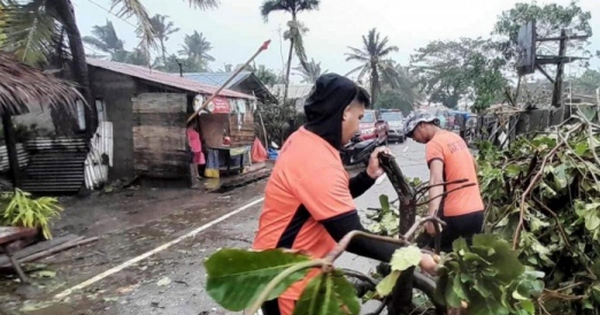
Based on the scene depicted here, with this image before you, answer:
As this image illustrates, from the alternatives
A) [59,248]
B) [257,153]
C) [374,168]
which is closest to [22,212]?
[59,248]

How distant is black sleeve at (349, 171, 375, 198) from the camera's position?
1.92 metres

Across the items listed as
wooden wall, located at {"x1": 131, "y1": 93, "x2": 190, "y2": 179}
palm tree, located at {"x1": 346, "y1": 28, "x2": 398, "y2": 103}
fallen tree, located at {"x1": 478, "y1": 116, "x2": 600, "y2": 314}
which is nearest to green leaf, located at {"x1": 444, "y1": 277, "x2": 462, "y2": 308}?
fallen tree, located at {"x1": 478, "y1": 116, "x2": 600, "y2": 314}

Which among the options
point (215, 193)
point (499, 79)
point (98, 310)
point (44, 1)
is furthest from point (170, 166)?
point (499, 79)

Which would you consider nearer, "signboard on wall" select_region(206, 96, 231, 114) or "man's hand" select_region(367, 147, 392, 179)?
"man's hand" select_region(367, 147, 392, 179)

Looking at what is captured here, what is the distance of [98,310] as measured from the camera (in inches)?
179

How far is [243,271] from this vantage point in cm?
80

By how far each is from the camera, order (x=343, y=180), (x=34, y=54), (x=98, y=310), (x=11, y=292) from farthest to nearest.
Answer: (x=34, y=54) → (x=11, y=292) → (x=98, y=310) → (x=343, y=180)

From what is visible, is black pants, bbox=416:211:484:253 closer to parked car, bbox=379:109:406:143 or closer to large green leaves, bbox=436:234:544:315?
large green leaves, bbox=436:234:544:315

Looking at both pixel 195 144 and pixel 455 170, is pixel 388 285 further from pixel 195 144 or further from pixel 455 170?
pixel 195 144

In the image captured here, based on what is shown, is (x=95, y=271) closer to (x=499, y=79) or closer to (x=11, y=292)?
(x=11, y=292)

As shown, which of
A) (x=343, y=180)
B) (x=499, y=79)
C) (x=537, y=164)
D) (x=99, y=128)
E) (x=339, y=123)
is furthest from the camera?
(x=499, y=79)

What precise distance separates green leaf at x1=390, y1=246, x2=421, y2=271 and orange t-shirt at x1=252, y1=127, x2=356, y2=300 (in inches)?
15.3

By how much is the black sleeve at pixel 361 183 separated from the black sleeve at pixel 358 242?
51cm

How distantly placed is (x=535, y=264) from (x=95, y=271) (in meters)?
5.16
